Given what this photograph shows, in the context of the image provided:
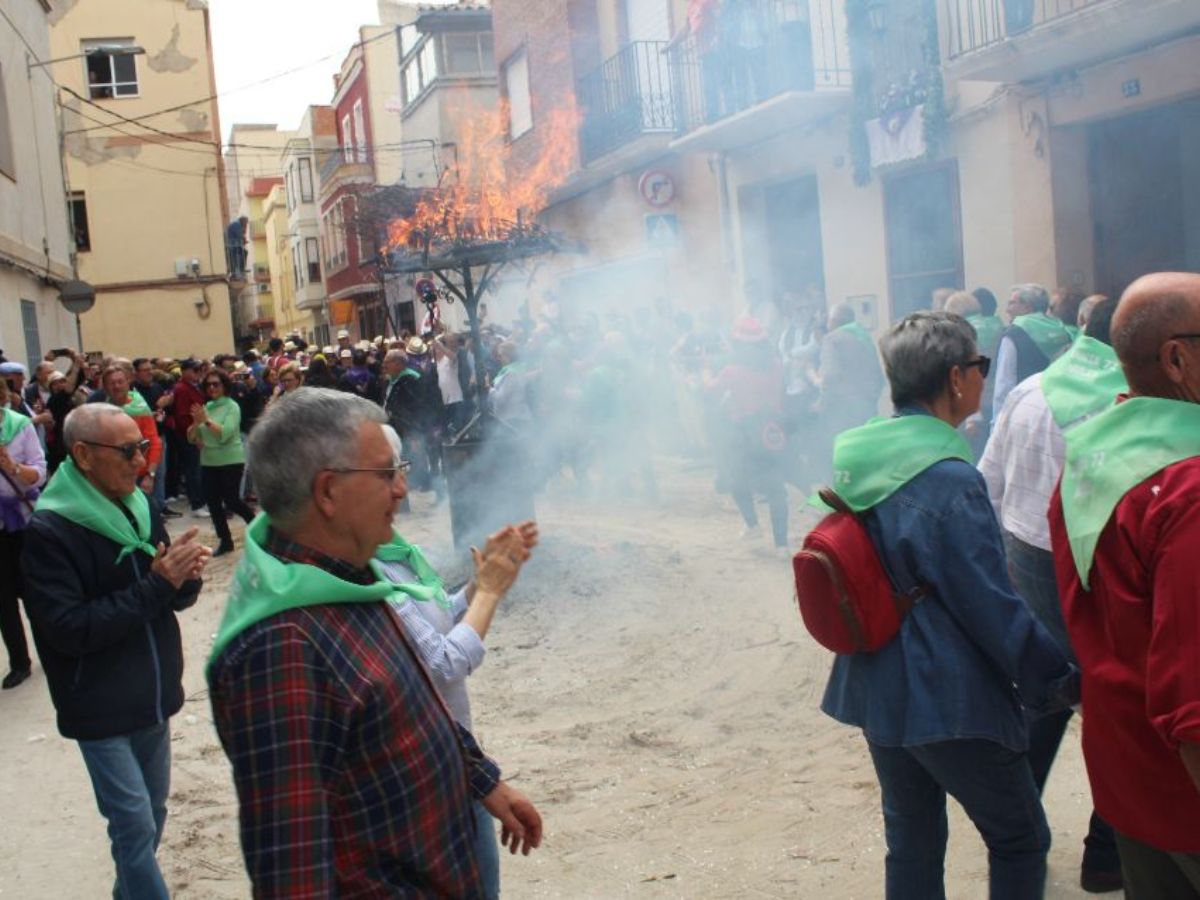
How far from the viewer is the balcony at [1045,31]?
350 inches

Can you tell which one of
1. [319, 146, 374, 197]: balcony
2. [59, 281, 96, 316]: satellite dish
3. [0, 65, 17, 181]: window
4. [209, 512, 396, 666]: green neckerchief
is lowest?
[209, 512, 396, 666]: green neckerchief

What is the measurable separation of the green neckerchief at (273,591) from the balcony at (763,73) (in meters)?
11.8

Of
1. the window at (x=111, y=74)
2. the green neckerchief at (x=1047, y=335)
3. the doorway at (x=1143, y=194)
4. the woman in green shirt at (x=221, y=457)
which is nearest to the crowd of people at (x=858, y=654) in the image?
the green neckerchief at (x=1047, y=335)

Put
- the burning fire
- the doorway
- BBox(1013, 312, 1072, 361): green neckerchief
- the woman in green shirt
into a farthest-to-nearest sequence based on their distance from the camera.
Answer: the woman in green shirt → the doorway → the burning fire → BBox(1013, 312, 1072, 361): green neckerchief

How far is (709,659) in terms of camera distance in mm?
6699

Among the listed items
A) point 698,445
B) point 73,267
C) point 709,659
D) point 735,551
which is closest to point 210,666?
point 709,659

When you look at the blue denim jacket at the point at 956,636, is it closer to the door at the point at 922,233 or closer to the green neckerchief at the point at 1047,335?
the green neckerchief at the point at 1047,335

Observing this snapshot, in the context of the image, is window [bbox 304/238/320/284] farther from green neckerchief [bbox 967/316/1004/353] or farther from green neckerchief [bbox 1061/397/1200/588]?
green neckerchief [bbox 1061/397/1200/588]

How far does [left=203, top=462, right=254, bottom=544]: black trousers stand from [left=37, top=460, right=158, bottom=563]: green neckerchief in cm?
783

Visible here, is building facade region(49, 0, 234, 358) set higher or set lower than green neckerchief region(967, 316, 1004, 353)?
higher

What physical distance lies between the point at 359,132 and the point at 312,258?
10844mm

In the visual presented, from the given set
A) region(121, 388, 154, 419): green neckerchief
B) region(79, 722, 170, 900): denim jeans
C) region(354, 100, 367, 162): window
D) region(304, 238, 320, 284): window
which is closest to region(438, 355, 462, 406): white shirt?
region(121, 388, 154, 419): green neckerchief

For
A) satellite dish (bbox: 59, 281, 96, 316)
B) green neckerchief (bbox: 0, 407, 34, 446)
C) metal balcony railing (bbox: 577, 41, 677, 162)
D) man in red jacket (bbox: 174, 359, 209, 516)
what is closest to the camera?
green neckerchief (bbox: 0, 407, 34, 446)

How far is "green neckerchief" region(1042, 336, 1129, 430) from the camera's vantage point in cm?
342
